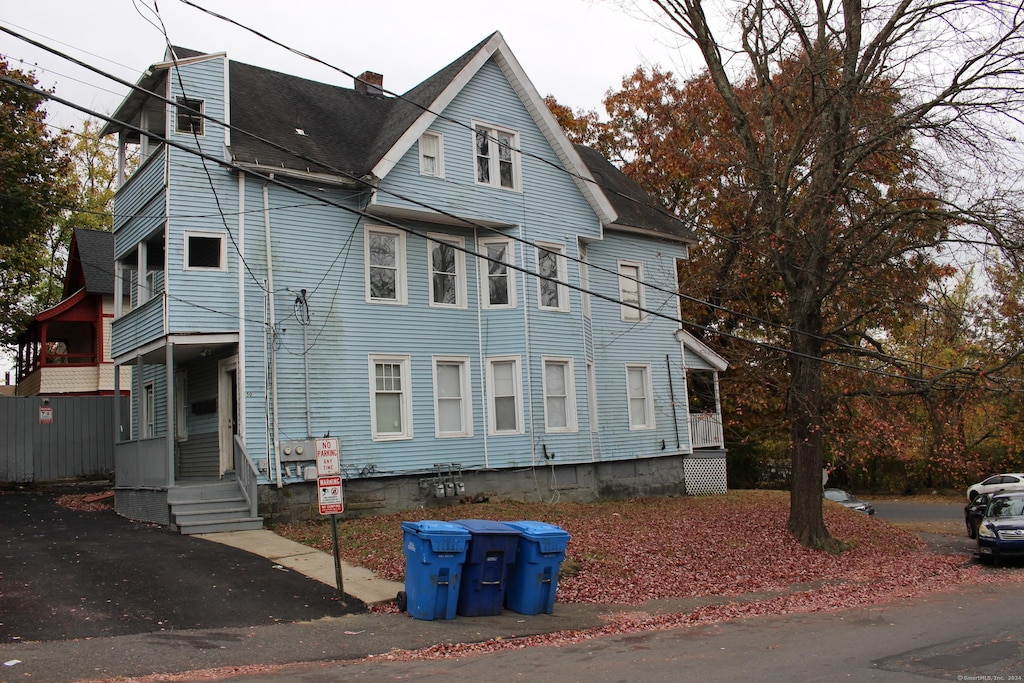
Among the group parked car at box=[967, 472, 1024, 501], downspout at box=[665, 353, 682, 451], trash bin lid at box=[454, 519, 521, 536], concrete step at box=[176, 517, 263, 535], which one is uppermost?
downspout at box=[665, 353, 682, 451]

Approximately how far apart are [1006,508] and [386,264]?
589 inches

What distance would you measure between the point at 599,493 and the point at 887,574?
306 inches

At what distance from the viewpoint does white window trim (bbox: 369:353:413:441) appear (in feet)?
64.0

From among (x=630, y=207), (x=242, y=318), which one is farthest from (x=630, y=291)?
(x=242, y=318)

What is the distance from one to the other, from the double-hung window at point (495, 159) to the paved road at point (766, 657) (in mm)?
13114

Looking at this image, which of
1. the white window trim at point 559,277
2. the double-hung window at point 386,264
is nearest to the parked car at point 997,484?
the white window trim at point 559,277

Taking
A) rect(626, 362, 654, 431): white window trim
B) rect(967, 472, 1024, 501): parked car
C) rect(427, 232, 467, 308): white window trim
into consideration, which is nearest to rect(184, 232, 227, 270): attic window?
rect(427, 232, 467, 308): white window trim

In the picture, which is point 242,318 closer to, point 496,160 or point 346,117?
point 346,117

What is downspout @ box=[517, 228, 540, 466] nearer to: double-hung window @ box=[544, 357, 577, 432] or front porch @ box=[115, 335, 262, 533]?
double-hung window @ box=[544, 357, 577, 432]

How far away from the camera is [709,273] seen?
21.7 meters

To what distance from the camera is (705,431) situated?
1068 inches

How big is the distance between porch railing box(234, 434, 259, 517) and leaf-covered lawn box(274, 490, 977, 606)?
2.49 ft

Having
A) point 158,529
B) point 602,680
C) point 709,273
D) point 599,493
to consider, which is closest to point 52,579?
point 158,529

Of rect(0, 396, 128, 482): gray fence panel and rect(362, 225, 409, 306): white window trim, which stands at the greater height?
rect(362, 225, 409, 306): white window trim
